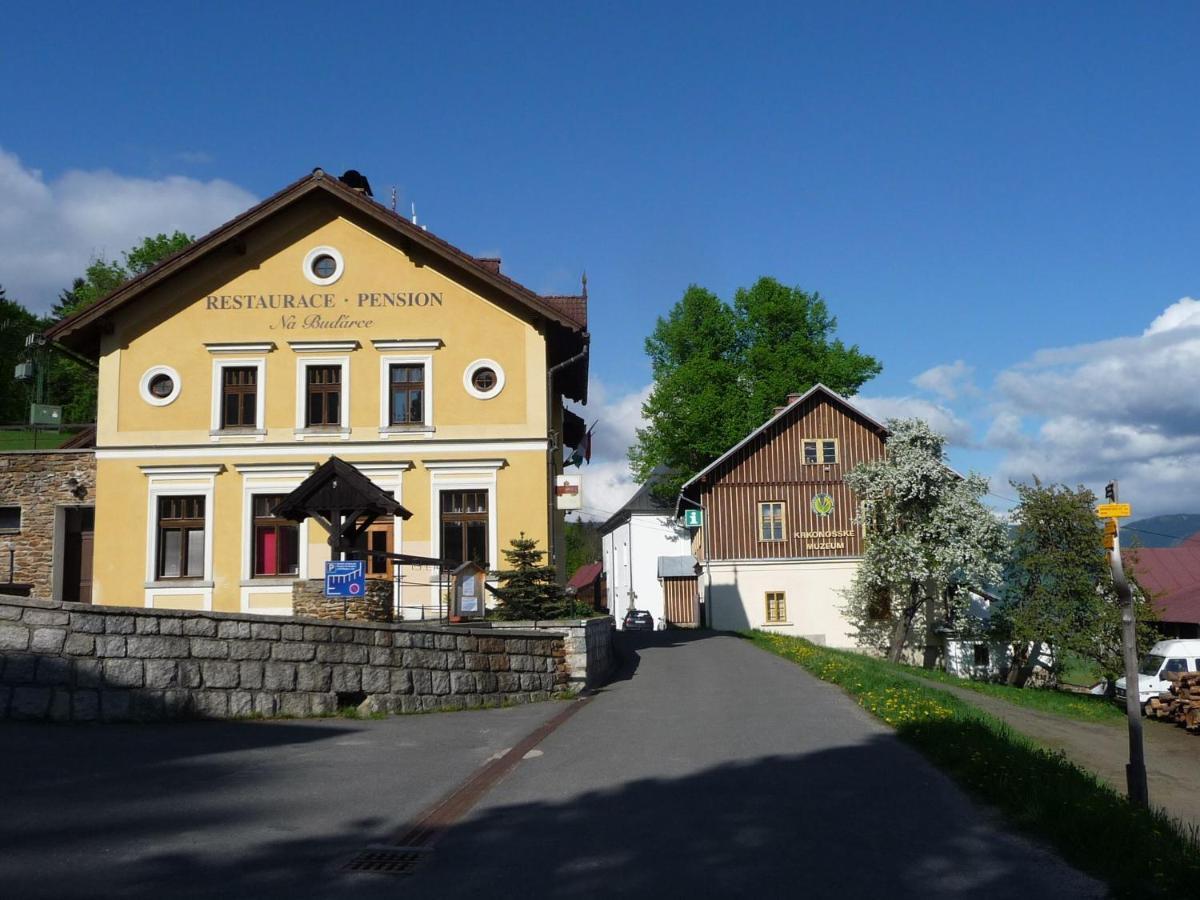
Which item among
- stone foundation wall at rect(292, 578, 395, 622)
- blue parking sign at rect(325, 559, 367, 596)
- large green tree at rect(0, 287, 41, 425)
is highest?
large green tree at rect(0, 287, 41, 425)

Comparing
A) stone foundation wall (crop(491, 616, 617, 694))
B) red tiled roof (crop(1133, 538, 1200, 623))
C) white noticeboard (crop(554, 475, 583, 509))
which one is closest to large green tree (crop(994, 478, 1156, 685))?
red tiled roof (crop(1133, 538, 1200, 623))

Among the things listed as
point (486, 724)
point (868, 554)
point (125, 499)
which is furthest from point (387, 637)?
point (868, 554)

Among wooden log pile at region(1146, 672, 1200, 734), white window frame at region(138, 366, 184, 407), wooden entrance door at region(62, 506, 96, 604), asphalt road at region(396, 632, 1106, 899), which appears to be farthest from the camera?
wooden log pile at region(1146, 672, 1200, 734)

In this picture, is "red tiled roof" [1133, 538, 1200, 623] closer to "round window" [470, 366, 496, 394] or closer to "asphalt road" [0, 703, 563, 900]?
"round window" [470, 366, 496, 394]

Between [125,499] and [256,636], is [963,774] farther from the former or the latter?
[125,499]

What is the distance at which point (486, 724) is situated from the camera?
13844 millimetres

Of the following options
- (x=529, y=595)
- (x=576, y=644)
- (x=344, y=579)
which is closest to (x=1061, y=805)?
(x=344, y=579)

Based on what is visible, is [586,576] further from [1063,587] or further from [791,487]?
[1063,587]

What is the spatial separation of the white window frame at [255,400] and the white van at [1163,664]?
24198 mm

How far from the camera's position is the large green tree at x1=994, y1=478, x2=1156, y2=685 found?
33344 mm

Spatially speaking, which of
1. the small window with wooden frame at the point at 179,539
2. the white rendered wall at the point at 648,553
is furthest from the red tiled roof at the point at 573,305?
the white rendered wall at the point at 648,553

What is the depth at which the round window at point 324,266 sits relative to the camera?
989 inches

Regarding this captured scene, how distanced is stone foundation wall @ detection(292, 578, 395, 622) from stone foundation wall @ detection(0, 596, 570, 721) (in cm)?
148

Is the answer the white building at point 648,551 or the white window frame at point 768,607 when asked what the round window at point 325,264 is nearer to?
the white window frame at point 768,607
